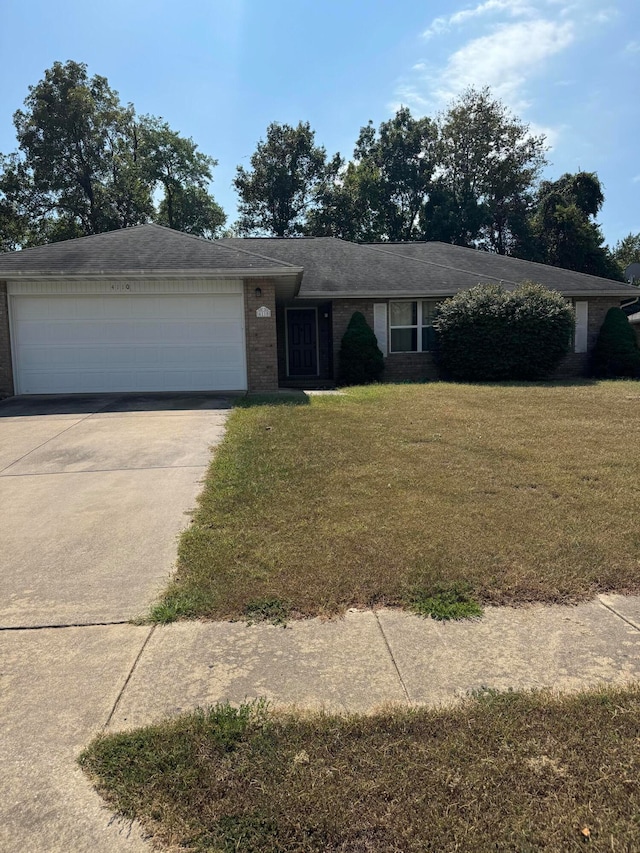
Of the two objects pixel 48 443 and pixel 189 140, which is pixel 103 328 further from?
pixel 189 140

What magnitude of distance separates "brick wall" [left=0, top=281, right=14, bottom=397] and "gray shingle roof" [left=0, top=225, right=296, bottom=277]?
654mm

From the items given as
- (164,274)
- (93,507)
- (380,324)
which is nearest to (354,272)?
(380,324)

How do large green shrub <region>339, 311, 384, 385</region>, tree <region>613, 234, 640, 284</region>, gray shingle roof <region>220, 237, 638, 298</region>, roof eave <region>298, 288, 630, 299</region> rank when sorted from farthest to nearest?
tree <region>613, 234, 640, 284</region>, gray shingle roof <region>220, 237, 638, 298</region>, roof eave <region>298, 288, 630, 299</region>, large green shrub <region>339, 311, 384, 385</region>

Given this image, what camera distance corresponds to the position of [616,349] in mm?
16109

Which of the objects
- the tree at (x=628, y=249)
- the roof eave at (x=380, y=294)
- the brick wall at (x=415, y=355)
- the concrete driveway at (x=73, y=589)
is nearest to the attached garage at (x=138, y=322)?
the roof eave at (x=380, y=294)

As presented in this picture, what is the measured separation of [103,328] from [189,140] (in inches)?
1175

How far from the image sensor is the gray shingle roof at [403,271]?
15.9 metres

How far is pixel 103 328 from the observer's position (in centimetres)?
1244

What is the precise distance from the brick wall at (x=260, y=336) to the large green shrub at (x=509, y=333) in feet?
17.2

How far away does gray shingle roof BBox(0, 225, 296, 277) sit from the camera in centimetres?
1200

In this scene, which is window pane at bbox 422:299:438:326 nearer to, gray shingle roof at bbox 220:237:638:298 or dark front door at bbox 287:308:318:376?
gray shingle roof at bbox 220:237:638:298

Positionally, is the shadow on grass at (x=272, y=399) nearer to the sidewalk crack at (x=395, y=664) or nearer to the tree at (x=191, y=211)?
the sidewalk crack at (x=395, y=664)

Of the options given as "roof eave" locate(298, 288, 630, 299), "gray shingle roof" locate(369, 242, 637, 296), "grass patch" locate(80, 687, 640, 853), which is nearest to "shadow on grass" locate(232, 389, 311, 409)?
"roof eave" locate(298, 288, 630, 299)

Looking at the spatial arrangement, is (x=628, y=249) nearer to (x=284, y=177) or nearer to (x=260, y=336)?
(x=284, y=177)
